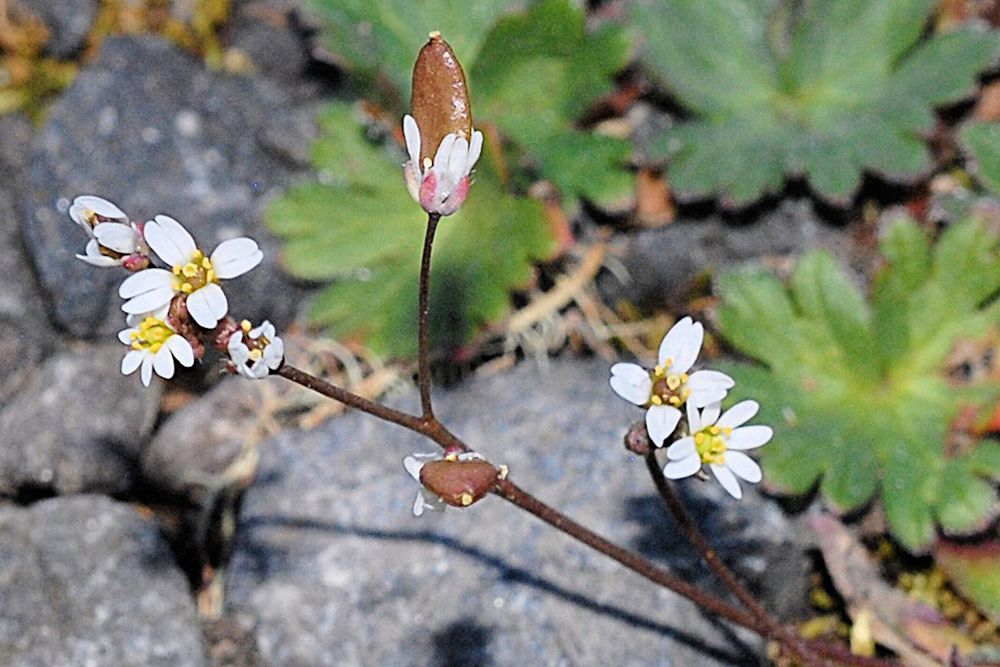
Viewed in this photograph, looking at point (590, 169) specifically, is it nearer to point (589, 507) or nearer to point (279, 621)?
point (589, 507)

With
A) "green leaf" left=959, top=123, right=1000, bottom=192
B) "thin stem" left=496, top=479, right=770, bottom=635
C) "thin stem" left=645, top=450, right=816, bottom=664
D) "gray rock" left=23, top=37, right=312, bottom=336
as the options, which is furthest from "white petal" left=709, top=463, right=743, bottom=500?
"gray rock" left=23, top=37, right=312, bottom=336

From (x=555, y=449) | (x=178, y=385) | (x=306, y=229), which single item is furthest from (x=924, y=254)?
(x=178, y=385)

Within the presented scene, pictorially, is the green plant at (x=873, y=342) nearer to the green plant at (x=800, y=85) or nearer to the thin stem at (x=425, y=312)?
the green plant at (x=800, y=85)

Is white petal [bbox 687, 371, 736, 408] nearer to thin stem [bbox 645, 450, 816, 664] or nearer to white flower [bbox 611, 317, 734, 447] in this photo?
white flower [bbox 611, 317, 734, 447]

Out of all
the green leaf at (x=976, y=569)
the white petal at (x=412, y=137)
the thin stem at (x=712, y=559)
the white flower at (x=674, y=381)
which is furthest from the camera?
the green leaf at (x=976, y=569)

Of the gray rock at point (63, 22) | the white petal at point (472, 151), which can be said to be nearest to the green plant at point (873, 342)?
the white petal at point (472, 151)

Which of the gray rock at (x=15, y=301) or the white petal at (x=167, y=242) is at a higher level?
the white petal at (x=167, y=242)

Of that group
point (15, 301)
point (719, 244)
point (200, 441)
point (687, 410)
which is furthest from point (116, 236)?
point (719, 244)
